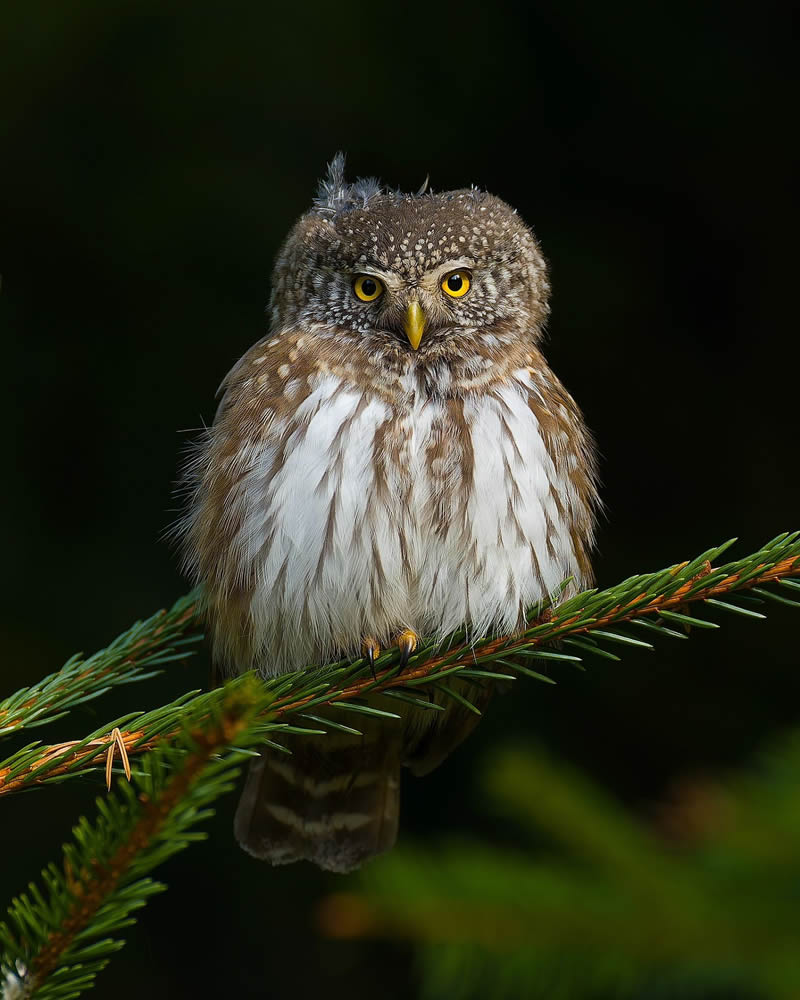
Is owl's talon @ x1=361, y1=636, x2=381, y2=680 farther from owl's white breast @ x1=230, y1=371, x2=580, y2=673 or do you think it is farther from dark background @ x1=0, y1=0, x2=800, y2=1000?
dark background @ x1=0, y1=0, x2=800, y2=1000

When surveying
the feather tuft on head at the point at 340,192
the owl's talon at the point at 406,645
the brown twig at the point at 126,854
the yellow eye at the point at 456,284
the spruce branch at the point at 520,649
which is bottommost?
the brown twig at the point at 126,854

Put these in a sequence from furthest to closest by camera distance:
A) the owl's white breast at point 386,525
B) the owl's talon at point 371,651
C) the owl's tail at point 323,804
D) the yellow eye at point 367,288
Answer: the owl's tail at point 323,804
the yellow eye at point 367,288
the owl's white breast at point 386,525
the owl's talon at point 371,651

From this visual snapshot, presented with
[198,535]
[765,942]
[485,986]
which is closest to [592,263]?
[198,535]

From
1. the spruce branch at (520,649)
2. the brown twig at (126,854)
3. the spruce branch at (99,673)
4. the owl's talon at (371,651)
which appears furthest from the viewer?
the owl's talon at (371,651)

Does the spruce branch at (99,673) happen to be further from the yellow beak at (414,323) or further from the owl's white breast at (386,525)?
the yellow beak at (414,323)

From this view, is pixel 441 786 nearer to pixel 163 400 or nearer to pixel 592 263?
pixel 163 400

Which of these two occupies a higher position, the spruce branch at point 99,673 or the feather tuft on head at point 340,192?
the feather tuft on head at point 340,192

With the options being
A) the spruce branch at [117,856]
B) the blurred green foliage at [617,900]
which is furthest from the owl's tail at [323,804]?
the spruce branch at [117,856]

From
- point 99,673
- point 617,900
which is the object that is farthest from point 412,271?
point 617,900
